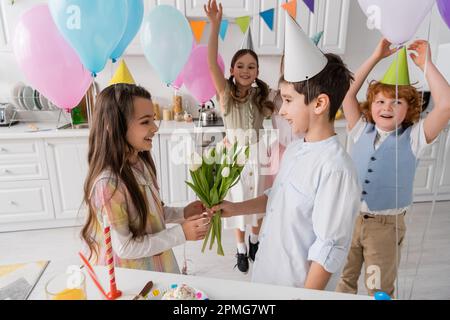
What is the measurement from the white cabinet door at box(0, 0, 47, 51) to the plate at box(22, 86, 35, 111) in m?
0.36

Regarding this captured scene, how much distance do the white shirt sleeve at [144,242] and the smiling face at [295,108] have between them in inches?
20.3

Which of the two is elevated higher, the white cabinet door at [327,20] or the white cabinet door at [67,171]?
the white cabinet door at [327,20]

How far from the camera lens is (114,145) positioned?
0.99m

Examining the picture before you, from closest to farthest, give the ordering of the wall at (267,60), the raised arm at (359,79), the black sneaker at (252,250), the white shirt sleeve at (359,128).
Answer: the raised arm at (359,79), the white shirt sleeve at (359,128), the black sneaker at (252,250), the wall at (267,60)

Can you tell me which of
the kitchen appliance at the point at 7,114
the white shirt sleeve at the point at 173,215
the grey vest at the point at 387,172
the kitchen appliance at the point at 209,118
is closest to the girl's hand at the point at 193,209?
the white shirt sleeve at the point at 173,215

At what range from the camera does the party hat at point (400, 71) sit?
1.08 m

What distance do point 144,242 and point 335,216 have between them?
595 millimetres

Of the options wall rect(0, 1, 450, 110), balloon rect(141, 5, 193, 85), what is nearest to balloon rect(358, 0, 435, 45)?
balloon rect(141, 5, 193, 85)

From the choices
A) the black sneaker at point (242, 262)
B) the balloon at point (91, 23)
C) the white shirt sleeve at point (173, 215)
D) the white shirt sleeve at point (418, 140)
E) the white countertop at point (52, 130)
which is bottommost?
the black sneaker at point (242, 262)

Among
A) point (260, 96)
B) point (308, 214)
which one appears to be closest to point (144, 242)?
point (308, 214)

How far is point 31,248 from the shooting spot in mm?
2330

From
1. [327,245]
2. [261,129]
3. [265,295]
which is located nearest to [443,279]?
[261,129]

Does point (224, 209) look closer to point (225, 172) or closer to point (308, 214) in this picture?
point (225, 172)

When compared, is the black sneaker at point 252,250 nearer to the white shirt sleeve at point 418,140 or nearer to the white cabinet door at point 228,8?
the white shirt sleeve at point 418,140
